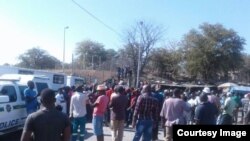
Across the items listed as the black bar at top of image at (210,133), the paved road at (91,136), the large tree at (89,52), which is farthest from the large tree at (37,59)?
the black bar at top of image at (210,133)

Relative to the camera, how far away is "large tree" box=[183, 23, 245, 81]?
243ft

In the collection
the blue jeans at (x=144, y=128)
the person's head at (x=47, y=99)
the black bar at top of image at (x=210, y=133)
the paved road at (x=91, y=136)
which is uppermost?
the person's head at (x=47, y=99)

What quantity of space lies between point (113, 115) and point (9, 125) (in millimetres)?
3326

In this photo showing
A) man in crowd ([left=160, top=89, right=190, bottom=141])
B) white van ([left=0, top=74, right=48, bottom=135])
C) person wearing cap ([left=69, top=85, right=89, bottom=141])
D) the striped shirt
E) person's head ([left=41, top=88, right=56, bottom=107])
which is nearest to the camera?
person's head ([left=41, top=88, right=56, bottom=107])

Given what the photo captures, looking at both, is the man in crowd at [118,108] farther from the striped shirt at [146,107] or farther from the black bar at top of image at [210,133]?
the black bar at top of image at [210,133]

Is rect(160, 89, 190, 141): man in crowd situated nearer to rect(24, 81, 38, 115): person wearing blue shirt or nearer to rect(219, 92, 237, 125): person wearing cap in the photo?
rect(219, 92, 237, 125): person wearing cap

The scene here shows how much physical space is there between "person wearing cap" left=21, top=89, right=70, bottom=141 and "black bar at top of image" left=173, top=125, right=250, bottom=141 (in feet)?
8.19

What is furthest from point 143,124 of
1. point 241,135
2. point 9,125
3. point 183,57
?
point 183,57

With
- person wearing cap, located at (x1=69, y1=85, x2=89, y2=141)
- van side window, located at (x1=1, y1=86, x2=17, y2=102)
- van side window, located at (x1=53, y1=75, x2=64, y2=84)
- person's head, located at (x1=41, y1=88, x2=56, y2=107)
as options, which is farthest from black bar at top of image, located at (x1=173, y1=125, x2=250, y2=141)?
van side window, located at (x1=53, y1=75, x2=64, y2=84)

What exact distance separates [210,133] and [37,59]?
96769 mm

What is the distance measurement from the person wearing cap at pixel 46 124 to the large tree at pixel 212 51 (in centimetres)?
6943

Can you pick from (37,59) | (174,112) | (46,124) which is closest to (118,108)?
(174,112)

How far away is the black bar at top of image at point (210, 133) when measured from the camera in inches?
295

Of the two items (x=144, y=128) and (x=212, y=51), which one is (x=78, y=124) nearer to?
(x=144, y=128)
